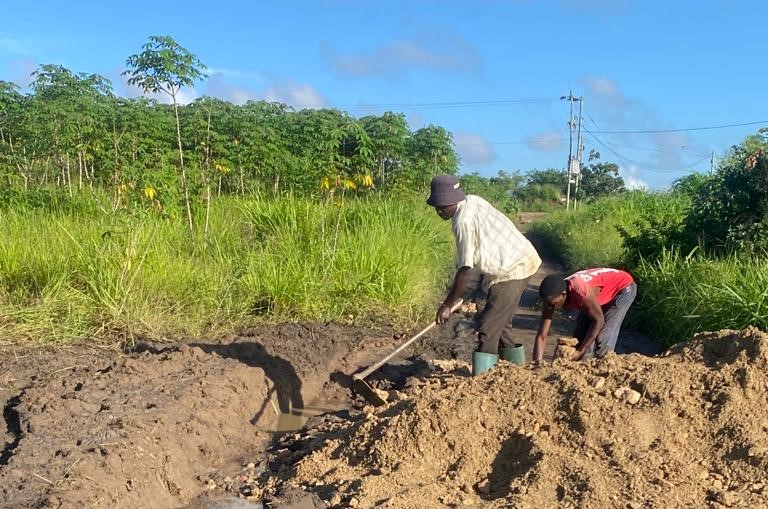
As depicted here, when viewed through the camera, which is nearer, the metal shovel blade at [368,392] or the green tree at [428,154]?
the metal shovel blade at [368,392]

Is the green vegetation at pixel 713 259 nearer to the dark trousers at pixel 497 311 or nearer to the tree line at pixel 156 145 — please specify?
the dark trousers at pixel 497 311

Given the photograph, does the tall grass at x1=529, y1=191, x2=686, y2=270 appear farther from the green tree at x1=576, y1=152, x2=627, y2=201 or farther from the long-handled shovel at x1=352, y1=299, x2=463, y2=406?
the green tree at x1=576, y1=152, x2=627, y2=201

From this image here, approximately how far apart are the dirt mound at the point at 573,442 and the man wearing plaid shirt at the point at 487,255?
683 millimetres

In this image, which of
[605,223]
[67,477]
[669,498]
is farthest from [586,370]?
[605,223]

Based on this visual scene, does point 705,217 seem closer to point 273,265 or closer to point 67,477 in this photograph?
point 273,265

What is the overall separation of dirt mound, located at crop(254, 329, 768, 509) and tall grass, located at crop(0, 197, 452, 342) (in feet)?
9.65

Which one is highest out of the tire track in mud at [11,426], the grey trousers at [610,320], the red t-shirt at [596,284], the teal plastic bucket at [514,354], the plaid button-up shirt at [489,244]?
the plaid button-up shirt at [489,244]

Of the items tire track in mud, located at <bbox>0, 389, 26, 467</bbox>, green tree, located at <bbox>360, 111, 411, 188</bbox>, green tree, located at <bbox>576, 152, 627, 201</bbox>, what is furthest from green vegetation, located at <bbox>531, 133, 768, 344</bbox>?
green tree, located at <bbox>576, 152, 627, 201</bbox>

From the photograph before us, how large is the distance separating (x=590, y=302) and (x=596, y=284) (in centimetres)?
33

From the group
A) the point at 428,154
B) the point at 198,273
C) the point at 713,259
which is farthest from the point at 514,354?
the point at 428,154

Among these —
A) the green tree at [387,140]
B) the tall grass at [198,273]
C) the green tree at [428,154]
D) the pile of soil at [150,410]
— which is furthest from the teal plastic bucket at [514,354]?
the green tree at [428,154]

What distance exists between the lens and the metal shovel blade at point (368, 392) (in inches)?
226

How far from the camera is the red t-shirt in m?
5.45

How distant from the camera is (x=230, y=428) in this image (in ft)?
Answer: 18.1
